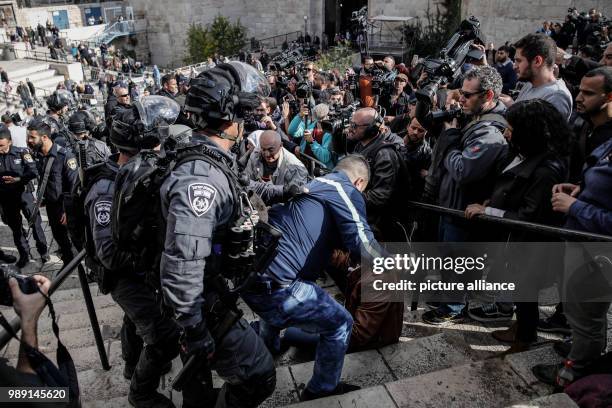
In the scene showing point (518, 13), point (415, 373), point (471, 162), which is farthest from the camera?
point (518, 13)

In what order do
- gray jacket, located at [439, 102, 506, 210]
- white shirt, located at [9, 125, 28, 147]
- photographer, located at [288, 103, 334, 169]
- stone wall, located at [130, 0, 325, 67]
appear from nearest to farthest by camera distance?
1. gray jacket, located at [439, 102, 506, 210]
2. photographer, located at [288, 103, 334, 169]
3. white shirt, located at [9, 125, 28, 147]
4. stone wall, located at [130, 0, 325, 67]

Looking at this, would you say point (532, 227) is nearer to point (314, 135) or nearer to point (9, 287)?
point (9, 287)

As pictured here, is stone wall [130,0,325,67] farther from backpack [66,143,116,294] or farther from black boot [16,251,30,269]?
backpack [66,143,116,294]

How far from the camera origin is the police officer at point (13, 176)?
586cm

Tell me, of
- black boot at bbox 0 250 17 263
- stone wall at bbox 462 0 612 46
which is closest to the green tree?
stone wall at bbox 462 0 612 46

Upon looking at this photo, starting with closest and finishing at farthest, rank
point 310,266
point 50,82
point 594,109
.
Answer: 1. point 310,266
2. point 594,109
3. point 50,82

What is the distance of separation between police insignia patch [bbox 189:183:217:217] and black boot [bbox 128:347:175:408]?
119 cm

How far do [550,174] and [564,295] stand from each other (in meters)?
0.75

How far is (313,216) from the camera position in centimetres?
267

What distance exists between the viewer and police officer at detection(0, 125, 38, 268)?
19.2 ft

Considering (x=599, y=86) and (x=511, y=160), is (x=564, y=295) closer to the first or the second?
(x=511, y=160)

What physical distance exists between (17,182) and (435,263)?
17.4ft

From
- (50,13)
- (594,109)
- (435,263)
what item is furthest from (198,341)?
(50,13)

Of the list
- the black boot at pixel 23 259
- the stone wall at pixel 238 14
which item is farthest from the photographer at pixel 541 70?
the stone wall at pixel 238 14
